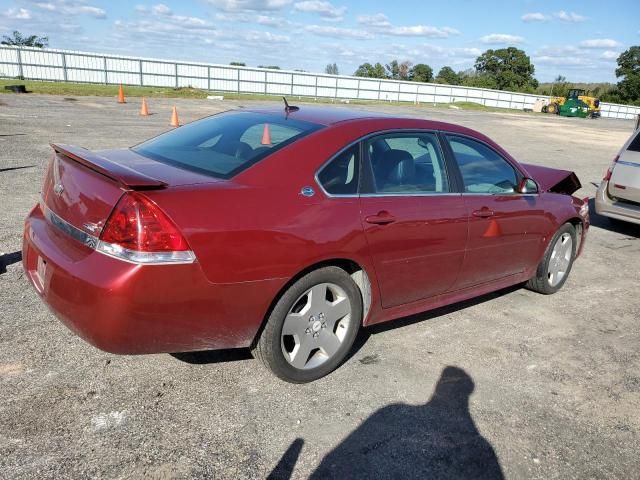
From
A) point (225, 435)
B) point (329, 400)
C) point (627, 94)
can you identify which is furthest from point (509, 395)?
point (627, 94)

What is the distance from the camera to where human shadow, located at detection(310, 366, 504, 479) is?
271 centimetres

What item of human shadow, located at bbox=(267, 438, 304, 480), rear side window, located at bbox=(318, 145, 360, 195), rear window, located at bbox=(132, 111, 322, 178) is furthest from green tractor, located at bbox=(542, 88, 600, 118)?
human shadow, located at bbox=(267, 438, 304, 480)

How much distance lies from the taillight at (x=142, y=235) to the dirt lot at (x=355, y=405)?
0.91 metres

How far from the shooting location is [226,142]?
3639 millimetres

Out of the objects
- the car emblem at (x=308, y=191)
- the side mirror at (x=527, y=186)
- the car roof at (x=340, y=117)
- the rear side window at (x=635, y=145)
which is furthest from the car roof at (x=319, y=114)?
the rear side window at (x=635, y=145)

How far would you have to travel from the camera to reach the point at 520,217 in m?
4.52

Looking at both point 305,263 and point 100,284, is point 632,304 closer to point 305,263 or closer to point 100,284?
point 305,263

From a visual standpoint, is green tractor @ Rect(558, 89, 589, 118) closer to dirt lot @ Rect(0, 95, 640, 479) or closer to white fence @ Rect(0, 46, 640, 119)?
white fence @ Rect(0, 46, 640, 119)

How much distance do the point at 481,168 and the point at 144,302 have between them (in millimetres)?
2825

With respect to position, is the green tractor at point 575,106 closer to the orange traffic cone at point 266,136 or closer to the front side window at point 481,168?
the front side window at point 481,168

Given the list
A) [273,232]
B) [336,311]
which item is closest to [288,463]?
[336,311]

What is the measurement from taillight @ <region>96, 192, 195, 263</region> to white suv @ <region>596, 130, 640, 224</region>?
685 centimetres

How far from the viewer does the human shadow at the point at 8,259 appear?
15.2 feet

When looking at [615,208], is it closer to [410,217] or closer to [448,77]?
[410,217]
